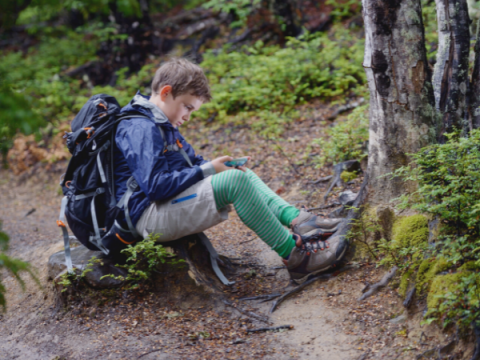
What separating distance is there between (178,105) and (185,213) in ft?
3.15

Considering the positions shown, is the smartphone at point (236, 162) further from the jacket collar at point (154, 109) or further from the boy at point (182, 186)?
the jacket collar at point (154, 109)

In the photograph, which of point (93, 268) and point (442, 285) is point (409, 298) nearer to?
point (442, 285)

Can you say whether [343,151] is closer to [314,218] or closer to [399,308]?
[314,218]

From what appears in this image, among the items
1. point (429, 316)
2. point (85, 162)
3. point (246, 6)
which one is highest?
point (246, 6)

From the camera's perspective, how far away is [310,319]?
312 cm

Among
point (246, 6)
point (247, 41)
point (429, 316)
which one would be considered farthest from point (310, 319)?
point (246, 6)

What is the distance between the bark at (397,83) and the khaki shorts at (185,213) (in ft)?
4.67

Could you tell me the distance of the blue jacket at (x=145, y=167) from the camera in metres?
3.20

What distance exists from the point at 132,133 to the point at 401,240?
2218 mm

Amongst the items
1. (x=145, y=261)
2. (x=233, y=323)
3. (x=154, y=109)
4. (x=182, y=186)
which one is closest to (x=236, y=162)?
(x=182, y=186)

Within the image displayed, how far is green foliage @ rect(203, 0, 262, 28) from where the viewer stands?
30.4 ft

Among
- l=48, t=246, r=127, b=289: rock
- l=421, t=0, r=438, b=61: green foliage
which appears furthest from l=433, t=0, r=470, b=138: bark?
l=421, t=0, r=438, b=61: green foliage

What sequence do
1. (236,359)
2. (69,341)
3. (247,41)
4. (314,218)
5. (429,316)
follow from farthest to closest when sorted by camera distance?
(247,41) < (314,218) < (69,341) < (236,359) < (429,316)

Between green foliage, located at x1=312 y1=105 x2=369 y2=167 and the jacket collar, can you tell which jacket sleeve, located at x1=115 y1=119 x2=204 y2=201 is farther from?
green foliage, located at x1=312 y1=105 x2=369 y2=167
